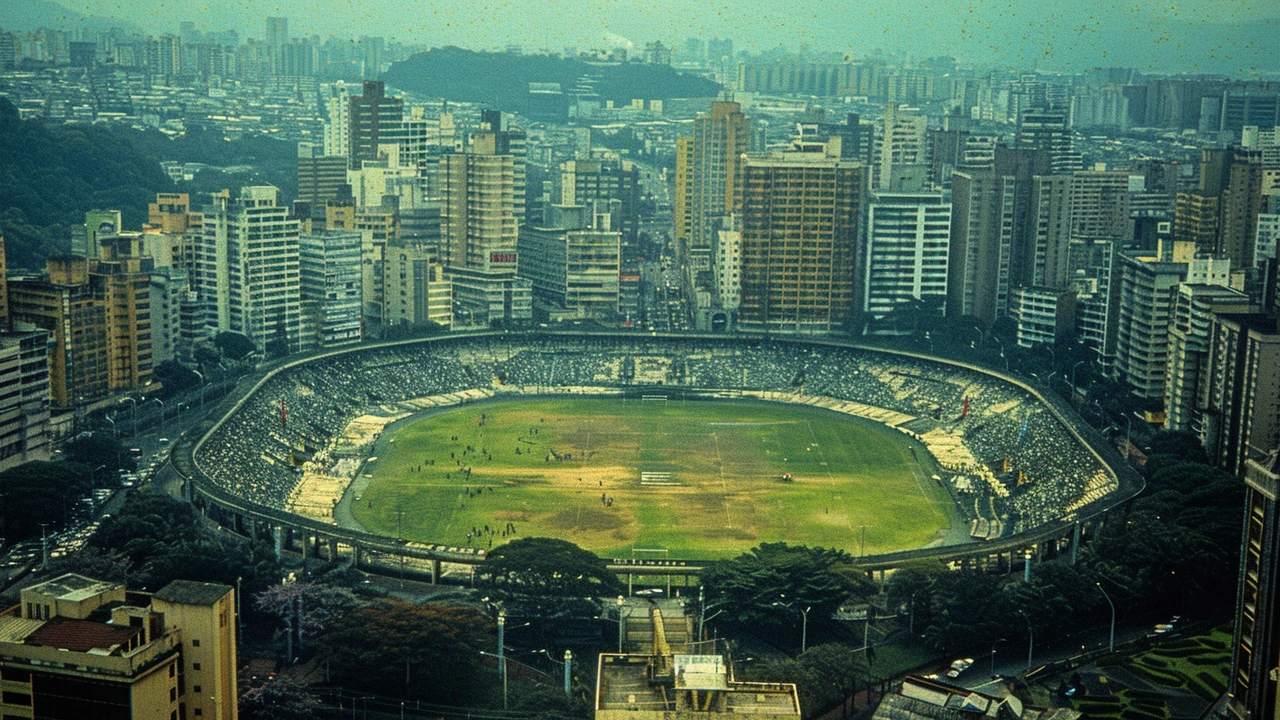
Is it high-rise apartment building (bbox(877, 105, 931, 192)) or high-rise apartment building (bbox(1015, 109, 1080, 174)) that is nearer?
high-rise apartment building (bbox(1015, 109, 1080, 174))

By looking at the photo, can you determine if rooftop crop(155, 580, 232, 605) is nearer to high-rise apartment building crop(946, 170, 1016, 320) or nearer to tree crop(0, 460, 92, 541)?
tree crop(0, 460, 92, 541)

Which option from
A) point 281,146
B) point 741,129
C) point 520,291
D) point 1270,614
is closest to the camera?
point 1270,614

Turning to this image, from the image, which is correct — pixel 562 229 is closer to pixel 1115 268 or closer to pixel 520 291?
pixel 520 291

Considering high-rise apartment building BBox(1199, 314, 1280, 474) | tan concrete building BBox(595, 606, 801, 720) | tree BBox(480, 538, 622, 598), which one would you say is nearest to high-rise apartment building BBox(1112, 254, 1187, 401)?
high-rise apartment building BBox(1199, 314, 1280, 474)

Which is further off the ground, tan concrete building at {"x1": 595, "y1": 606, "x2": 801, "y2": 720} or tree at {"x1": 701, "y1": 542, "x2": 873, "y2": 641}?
tan concrete building at {"x1": 595, "y1": 606, "x2": 801, "y2": 720}

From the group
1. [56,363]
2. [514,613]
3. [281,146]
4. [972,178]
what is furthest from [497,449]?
[281,146]

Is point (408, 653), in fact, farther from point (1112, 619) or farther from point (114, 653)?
point (1112, 619)
